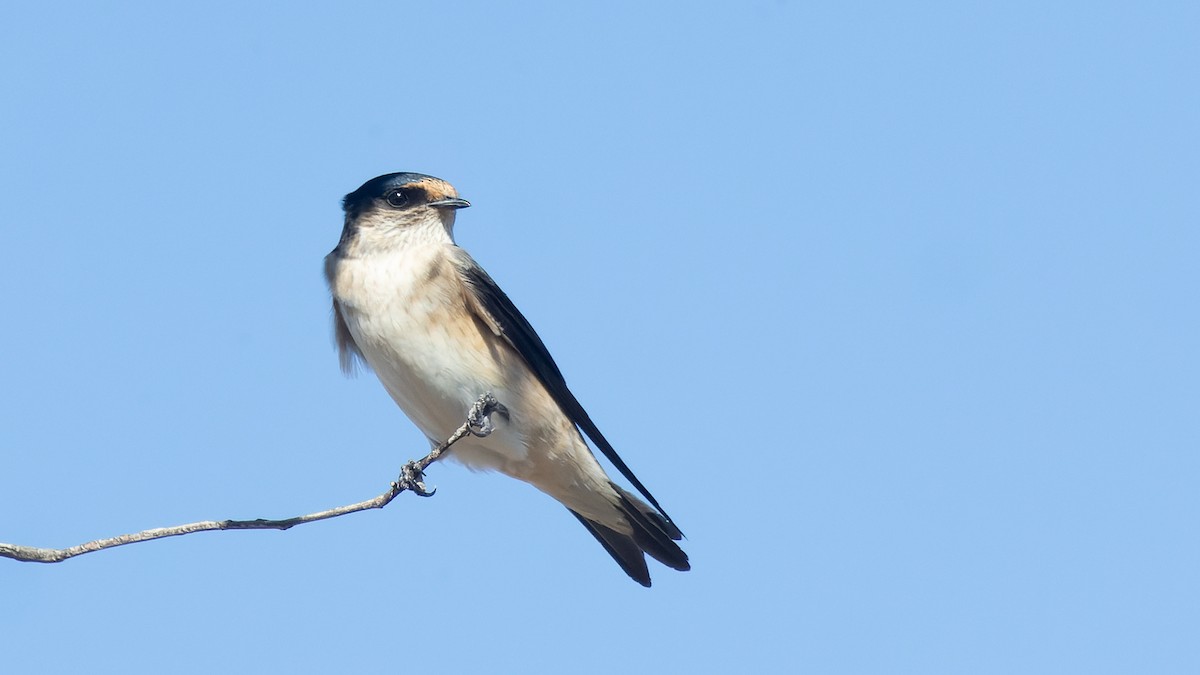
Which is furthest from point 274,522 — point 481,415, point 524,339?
point 524,339

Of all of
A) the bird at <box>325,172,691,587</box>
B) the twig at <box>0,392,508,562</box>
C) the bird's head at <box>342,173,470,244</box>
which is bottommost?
the twig at <box>0,392,508,562</box>

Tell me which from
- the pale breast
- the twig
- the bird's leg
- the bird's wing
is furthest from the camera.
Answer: the bird's wing

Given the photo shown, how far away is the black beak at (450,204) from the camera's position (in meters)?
7.02

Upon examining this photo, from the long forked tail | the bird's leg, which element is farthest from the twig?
the long forked tail

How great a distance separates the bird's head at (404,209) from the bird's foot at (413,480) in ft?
4.36

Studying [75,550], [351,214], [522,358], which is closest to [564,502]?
[522,358]

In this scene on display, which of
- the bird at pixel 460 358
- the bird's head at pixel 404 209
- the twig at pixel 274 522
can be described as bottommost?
the twig at pixel 274 522

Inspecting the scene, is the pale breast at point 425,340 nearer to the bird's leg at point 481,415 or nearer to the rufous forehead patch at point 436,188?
the rufous forehead patch at point 436,188

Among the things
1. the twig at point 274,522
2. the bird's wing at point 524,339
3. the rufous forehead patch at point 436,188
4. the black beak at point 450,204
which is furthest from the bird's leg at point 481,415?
the rufous forehead patch at point 436,188

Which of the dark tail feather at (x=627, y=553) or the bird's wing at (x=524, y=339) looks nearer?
the bird's wing at (x=524, y=339)

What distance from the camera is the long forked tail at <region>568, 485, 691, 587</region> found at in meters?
6.80

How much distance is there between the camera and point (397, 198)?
7086 millimetres

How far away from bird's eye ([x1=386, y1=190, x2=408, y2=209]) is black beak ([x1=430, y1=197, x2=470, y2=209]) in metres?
0.16

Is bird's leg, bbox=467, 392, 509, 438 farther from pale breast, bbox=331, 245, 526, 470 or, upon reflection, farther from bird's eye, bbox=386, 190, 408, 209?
bird's eye, bbox=386, 190, 408, 209
